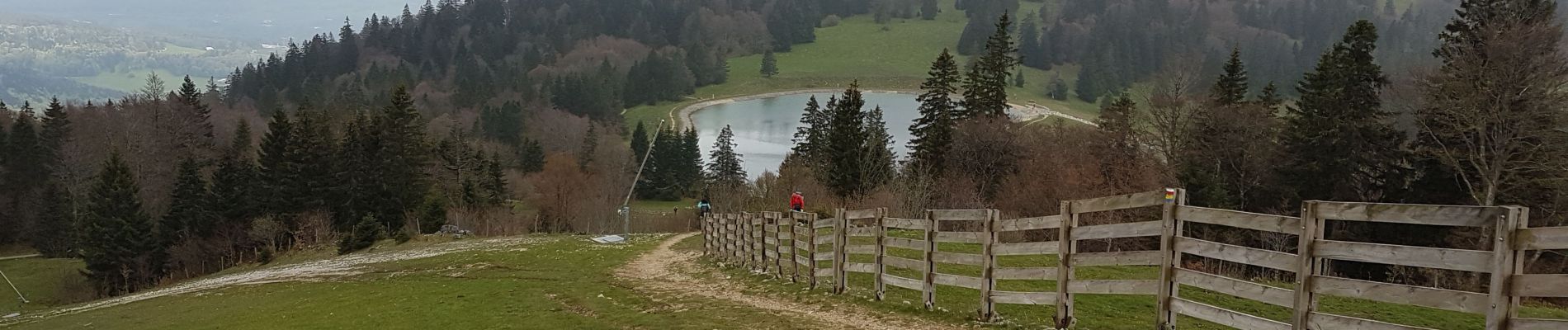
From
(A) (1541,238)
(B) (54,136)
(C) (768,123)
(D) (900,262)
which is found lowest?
(C) (768,123)

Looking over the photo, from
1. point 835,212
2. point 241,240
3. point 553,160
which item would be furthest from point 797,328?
point 553,160

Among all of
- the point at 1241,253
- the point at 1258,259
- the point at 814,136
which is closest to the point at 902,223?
the point at 1241,253

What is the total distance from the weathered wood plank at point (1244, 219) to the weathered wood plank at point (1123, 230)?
0.31 meters

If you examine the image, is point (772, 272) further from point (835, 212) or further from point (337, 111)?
point (337, 111)

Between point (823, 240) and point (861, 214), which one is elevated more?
point (861, 214)

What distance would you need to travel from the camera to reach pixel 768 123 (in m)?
163

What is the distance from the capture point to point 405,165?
72625 millimetres

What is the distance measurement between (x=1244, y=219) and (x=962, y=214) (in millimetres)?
4263

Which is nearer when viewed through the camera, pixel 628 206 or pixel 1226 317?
pixel 1226 317

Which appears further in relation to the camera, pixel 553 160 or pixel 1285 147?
pixel 553 160

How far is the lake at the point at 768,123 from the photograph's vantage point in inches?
5162

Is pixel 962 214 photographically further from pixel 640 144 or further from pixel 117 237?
pixel 640 144

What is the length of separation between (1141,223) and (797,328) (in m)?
4.60

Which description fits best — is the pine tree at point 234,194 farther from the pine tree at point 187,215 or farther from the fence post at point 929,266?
the fence post at point 929,266
